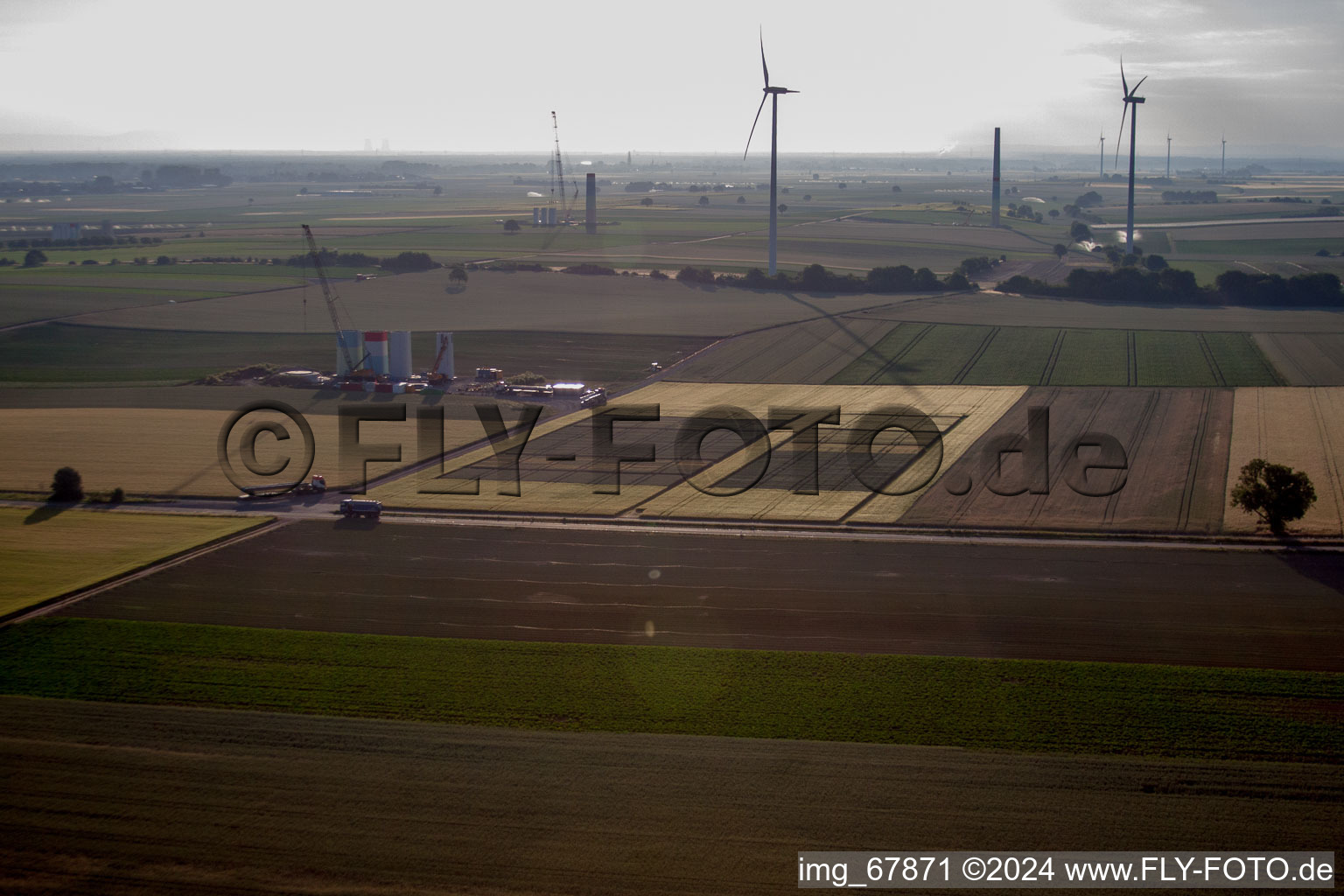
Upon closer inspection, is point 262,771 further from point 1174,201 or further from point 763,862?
point 1174,201

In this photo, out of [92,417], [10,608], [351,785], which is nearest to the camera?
[351,785]

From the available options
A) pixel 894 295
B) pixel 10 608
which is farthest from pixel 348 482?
pixel 894 295

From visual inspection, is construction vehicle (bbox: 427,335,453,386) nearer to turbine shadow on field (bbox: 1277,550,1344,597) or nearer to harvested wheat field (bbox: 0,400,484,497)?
harvested wheat field (bbox: 0,400,484,497)

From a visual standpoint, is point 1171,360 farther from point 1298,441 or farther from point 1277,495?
point 1277,495

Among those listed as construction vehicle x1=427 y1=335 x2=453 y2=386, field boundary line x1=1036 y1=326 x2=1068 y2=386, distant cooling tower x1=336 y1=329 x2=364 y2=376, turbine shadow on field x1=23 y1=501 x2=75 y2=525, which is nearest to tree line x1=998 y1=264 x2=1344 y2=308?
field boundary line x1=1036 y1=326 x2=1068 y2=386

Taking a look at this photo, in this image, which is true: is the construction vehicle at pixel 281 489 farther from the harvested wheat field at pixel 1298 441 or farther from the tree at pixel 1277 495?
the tree at pixel 1277 495
